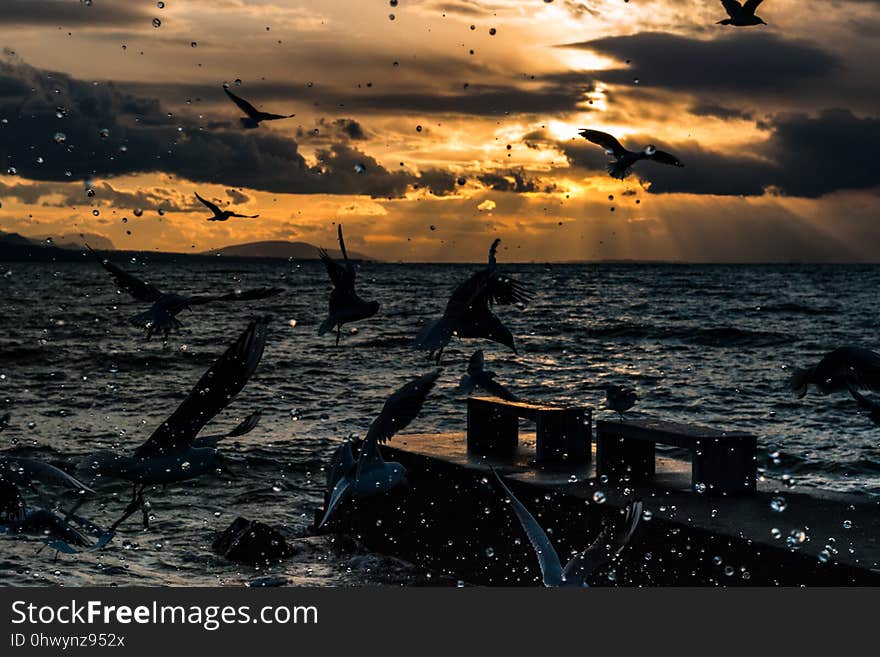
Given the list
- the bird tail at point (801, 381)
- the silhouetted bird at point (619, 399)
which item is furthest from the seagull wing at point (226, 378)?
the silhouetted bird at point (619, 399)

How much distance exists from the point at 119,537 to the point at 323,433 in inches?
389

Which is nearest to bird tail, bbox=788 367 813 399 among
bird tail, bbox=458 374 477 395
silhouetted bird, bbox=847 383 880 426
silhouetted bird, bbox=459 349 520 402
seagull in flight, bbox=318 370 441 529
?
silhouetted bird, bbox=847 383 880 426

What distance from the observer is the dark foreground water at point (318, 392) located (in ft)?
54.1

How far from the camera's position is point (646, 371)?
43.3 m

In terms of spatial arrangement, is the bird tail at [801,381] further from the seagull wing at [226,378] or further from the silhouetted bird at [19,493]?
the silhouetted bird at [19,493]

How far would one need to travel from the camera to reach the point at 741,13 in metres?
11.7

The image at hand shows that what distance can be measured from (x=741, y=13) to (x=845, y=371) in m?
4.00

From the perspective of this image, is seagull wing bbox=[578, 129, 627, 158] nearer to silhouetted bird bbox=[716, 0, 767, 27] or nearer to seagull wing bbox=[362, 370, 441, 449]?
silhouetted bird bbox=[716, 0, 767, 27]

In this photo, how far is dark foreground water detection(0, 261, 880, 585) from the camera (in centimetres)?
1648

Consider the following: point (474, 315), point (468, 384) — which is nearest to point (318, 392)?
point (468, 384)

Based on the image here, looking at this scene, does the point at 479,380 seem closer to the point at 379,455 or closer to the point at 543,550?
the point at 379,455

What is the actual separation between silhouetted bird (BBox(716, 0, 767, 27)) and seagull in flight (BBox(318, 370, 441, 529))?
215 inches

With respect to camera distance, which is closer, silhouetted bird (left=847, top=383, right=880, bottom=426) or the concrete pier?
silhouetted bird (left=847, top=383, right=880, bottom=426)

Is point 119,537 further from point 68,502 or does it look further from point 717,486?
point 717,486
